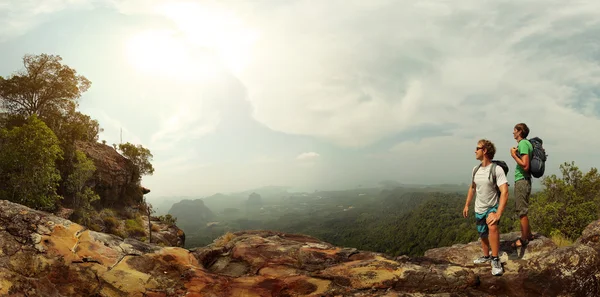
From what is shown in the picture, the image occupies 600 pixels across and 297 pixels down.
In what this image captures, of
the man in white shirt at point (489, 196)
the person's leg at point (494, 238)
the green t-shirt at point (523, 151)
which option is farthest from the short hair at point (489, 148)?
the person's leg at point (494, 238)

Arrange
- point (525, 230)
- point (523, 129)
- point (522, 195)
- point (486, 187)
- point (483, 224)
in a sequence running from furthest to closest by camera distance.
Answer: point (525, 230), point (522, 195), point (523, 129), point (483, 224), point (486, 187)

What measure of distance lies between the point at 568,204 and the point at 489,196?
41621 millimetres

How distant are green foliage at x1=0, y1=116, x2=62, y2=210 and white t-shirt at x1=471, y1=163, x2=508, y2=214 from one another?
36.4 metres

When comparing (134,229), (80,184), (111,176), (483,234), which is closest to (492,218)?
(483,234)

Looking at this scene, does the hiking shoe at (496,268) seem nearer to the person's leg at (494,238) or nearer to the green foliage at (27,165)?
the person's leg at (494,238)

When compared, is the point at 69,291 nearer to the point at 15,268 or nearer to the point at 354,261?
the point at 15,268

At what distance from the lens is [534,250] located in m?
8.69

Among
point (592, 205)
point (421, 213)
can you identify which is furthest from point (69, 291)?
point (421, 213)

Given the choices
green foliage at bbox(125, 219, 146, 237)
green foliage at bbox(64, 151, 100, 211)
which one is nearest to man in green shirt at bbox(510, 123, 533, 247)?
green foliage at bbox(64, 151, 100, 211)

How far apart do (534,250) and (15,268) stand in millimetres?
15110

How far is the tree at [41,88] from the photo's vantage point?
3747 cm

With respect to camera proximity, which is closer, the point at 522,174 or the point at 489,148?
the point at 489,148

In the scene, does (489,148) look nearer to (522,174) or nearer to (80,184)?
(522,174)

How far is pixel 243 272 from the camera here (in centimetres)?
967
